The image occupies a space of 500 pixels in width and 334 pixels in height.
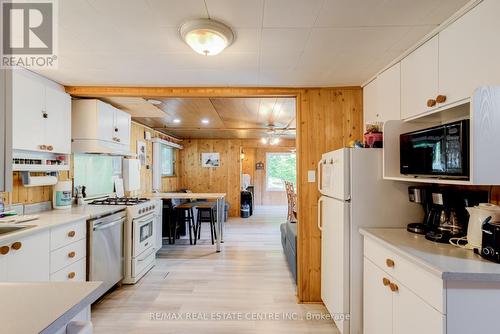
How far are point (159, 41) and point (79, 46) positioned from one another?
0.62 m

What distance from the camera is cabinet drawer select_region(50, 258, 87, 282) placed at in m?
2.06

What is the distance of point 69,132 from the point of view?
2752 millimetres

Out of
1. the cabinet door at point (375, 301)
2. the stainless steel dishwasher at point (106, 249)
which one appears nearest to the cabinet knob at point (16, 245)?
the stainless steel dishwasher at point (106, 249)

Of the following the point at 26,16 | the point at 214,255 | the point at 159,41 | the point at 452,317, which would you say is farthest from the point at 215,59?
the point at 214,255

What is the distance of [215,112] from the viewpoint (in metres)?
4.19

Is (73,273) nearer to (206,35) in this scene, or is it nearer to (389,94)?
(206,35)

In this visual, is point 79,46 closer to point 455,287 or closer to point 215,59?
point 215,59

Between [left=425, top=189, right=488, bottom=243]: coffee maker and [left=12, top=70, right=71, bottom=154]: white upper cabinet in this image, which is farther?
[left=12, top=70, right=71, bottom=154]: white upper cabinet

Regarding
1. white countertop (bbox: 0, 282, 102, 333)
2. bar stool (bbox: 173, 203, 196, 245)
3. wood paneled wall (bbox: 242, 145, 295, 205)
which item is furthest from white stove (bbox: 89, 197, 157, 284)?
wood paneled wall (bbox: 242, 145, 295, 205)

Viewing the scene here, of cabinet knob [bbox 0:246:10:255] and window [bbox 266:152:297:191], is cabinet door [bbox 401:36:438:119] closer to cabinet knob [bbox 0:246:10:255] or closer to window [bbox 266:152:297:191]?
cabinet knob [bbox 0:246:10:255]

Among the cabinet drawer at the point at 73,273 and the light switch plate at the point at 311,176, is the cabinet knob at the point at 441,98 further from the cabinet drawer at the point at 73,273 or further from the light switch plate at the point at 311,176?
the cabinet drawer at the point at 73,273

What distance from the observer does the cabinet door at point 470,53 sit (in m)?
1.26

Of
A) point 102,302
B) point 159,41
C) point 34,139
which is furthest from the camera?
point 102,302

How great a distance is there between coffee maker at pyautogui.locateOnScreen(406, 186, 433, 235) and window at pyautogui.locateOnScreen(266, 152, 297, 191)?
759 centimetres
